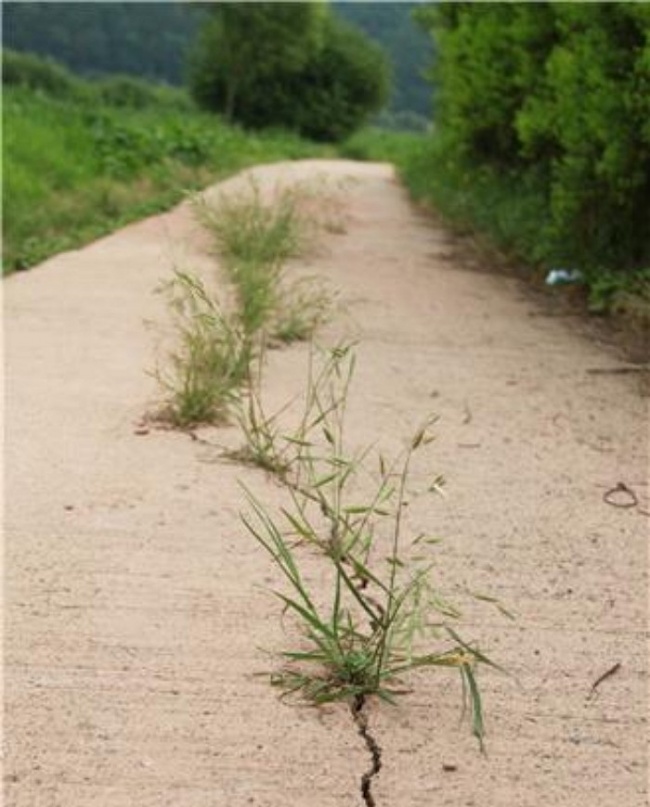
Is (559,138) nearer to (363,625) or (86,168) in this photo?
(363,625)

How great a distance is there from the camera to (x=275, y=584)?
2953 mm

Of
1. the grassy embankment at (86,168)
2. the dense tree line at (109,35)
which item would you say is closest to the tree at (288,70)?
the grassy embankment at (86,168)

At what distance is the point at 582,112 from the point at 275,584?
415cm

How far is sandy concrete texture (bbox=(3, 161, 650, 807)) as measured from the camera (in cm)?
222

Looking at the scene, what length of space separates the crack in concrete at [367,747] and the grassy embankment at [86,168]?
266 cm

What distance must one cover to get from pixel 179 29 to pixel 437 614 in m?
Answer: 73.5

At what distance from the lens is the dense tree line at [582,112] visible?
5.96 m

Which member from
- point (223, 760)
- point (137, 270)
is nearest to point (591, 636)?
point (223, 760)

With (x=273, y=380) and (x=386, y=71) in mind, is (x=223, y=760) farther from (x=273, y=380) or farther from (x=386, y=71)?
(x=386, y=71)

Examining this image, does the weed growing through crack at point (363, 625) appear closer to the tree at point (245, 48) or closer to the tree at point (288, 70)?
the tree at point (245, 48)

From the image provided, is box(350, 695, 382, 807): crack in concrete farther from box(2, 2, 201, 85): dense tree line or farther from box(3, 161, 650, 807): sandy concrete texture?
box(2, 2, 201, 85): dense tree line

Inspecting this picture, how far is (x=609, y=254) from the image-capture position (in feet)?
22.2

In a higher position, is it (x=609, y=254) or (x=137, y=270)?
(x=609, y=254)

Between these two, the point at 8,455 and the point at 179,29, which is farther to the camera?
the point at 179,29
